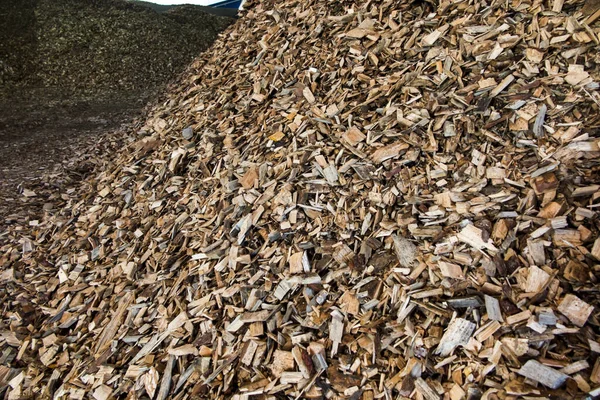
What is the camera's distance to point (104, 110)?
37.2 ft

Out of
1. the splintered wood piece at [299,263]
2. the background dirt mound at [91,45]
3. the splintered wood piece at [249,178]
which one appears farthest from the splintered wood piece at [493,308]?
the background dirt mound at [91,45]

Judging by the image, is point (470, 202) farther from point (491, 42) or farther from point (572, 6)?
point (572, 6)

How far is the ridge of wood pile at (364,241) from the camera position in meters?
2.23

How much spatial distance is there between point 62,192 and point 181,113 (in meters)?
2.35

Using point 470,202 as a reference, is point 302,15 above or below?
above

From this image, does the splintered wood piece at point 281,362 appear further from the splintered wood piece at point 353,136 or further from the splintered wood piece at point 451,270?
the splintered wood piece at point 353,136

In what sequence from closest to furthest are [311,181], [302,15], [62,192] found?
[311,181] < [302,15] < [62,192]

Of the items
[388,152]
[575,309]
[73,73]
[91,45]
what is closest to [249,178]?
[388,152]

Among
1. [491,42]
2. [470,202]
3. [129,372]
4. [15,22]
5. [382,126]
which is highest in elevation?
[15,22]

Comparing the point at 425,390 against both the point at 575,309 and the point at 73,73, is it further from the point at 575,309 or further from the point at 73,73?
the point at 73,73

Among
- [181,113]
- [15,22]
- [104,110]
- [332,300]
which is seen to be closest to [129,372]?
[332,300]

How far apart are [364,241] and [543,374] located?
3.99 ft

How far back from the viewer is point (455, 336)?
7.25 feet

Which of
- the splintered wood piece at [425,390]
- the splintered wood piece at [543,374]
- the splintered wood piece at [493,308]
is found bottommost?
the splintered wood piece at [425,390]
